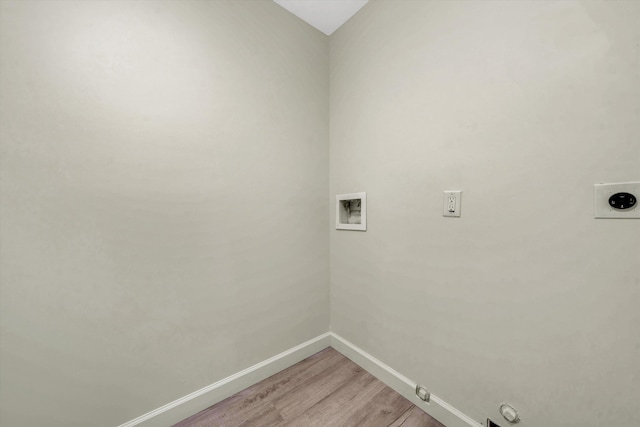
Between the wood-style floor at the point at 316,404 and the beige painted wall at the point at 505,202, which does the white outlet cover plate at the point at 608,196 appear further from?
the wood-style floor at the point at 316,404

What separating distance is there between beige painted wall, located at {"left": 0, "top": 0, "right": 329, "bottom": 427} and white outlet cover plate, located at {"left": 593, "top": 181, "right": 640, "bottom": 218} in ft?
4.80

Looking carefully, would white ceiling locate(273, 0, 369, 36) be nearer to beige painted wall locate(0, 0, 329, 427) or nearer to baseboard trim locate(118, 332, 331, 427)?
beige painted wall locate(0, 0, 329, 427)

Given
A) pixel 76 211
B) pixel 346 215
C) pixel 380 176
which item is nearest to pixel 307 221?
pixel 346 215

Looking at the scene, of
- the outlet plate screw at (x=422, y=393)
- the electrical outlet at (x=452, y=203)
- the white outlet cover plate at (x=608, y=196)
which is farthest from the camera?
the outlet plate screw at (x=422, y=393)

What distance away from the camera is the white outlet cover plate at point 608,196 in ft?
2.44

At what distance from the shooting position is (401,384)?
4.65 feet

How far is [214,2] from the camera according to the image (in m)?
1.35

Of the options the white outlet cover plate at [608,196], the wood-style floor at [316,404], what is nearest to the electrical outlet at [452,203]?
the white outlet cover plate at [608,196]

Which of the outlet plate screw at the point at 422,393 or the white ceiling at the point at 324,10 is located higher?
the white ceiling at the point at 324,10

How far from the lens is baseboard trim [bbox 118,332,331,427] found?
3.91 ft

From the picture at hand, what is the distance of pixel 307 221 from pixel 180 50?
126 cm

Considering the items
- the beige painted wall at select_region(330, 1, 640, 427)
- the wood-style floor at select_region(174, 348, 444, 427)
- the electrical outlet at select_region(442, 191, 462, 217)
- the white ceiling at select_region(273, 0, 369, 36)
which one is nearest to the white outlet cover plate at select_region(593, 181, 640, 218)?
the beige painted wall at select_region(330, 1, 640, 427)

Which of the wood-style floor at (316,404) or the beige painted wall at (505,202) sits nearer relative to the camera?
the beige painted wall at (505,202)

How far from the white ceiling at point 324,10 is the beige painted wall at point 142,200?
87mm
